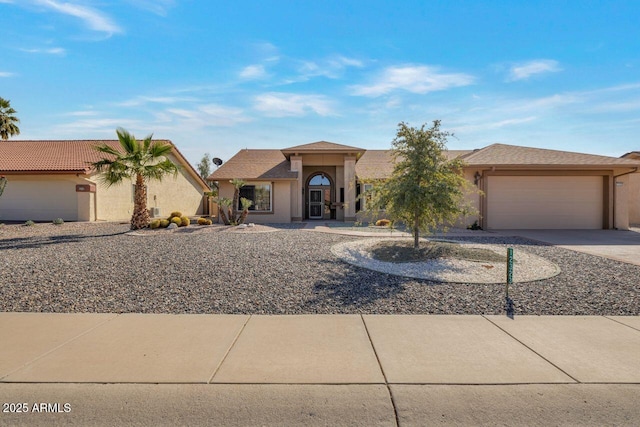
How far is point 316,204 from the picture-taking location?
2370 cm

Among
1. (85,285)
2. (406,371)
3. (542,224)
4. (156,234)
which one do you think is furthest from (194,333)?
(542,224)

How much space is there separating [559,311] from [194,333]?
577 centimetres

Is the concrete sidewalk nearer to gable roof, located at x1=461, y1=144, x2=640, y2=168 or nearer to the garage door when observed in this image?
gable roof, located at x1=461, y1=144, x2=640, y2=168

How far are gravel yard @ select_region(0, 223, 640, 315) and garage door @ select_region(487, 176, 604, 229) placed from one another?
25.6 feet

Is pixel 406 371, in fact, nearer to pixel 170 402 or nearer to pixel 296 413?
pixel 296 413

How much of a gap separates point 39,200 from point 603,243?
90.4ft

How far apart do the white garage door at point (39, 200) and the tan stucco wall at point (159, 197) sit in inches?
54.6

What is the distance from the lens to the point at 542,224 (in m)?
17.9

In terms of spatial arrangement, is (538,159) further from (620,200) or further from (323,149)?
(323,149)

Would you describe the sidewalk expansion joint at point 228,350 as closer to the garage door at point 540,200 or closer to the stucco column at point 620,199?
the garage door at point 540,200

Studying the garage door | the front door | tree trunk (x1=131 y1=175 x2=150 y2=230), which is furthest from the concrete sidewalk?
the front door

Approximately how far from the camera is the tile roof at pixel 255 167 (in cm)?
2139

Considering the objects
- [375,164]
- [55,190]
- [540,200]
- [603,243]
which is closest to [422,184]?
[603,243]

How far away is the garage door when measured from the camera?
17844 millimetres
